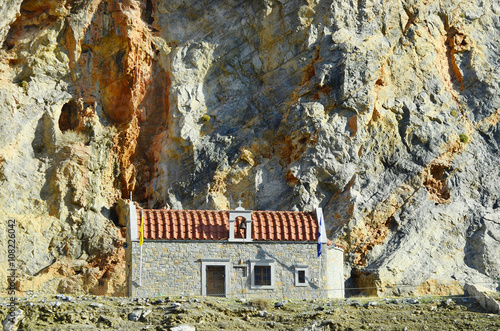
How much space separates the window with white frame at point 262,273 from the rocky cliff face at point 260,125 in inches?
376

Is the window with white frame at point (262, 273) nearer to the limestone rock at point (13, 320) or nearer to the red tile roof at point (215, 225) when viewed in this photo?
the red tile roof at point (215, 225)

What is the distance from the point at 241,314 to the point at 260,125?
827 inches

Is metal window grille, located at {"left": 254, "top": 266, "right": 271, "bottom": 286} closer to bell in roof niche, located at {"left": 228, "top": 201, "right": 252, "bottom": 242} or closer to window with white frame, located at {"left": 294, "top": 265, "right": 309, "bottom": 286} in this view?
window with white frame, located at {"left": 294, "top": 265, "right": 309, "bottom": 286}

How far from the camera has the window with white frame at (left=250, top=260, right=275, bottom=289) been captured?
141 ft

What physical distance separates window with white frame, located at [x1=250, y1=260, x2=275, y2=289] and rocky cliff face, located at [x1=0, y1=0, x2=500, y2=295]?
955 cm

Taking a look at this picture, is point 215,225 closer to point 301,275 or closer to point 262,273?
point 262,273

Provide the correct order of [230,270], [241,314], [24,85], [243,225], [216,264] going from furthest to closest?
[24,85] → [243,225] → [230,270] → [216,264] → [241,314]

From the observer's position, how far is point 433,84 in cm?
5747

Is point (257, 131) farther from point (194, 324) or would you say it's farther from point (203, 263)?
point (194, 324)

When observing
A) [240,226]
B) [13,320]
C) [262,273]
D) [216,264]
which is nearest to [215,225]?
[240,226]

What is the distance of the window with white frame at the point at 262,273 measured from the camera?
141ft

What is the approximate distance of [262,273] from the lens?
141 feet

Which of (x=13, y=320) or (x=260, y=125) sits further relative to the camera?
Answer: (x=260, y=125)

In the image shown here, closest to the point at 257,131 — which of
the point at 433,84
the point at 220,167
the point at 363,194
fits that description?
the point at 220,167
